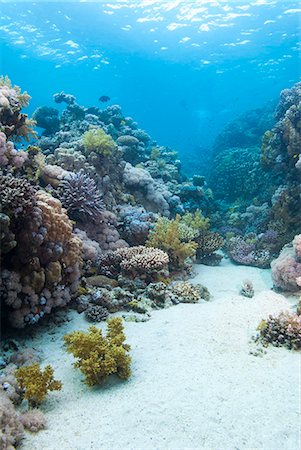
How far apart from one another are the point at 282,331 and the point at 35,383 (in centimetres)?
340

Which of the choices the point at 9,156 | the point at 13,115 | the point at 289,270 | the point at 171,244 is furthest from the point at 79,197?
the point at 289,270

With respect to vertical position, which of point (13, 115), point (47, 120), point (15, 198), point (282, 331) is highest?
point (47, 120)

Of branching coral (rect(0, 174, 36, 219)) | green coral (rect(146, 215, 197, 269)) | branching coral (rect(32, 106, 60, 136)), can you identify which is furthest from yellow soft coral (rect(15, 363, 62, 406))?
branching coral (rect(32, 106, 60, 136))

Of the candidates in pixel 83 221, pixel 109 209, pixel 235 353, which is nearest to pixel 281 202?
pixel 109 209

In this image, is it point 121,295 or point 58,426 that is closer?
point 58,426

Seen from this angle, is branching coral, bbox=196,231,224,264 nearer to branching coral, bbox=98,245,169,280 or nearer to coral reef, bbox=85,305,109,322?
branching coral, bbox=98,245,169,280

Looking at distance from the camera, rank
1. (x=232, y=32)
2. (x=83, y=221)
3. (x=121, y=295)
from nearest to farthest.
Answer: (x=121, y=295) < (x=83, y=221) < (x=232, y=32)

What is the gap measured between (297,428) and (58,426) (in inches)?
89.5

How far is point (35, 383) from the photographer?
3.46m

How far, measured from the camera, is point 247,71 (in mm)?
47219

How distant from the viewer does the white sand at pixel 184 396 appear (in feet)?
9.41

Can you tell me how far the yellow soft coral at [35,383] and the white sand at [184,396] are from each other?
151 mm

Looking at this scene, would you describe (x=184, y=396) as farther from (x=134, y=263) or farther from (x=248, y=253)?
(x=248, y=253)

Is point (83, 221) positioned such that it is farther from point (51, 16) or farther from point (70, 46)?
point (70, 46)
